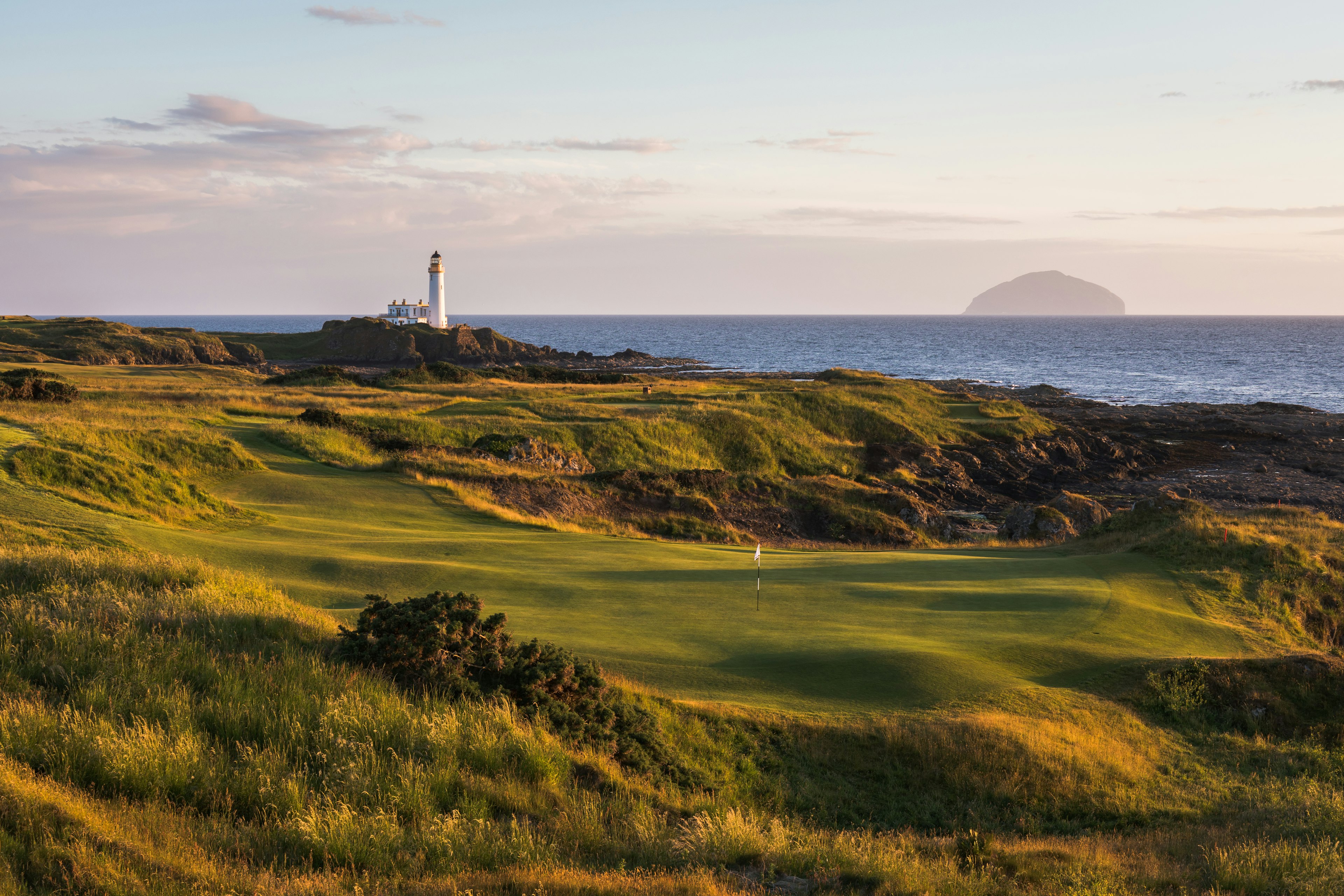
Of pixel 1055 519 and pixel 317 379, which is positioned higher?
pixel 317 379

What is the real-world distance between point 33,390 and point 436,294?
301ft

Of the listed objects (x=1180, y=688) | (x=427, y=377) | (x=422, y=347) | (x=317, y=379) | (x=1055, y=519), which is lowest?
(x=1180, y=688)

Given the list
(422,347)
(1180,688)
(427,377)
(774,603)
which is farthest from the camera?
(422,347)

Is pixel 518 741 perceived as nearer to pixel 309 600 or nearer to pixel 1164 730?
pixel 309 600

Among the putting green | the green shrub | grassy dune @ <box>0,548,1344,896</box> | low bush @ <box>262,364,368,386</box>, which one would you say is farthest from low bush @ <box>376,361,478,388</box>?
the green shrub

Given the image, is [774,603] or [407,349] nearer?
[774,603]

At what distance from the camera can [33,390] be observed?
3453 cm

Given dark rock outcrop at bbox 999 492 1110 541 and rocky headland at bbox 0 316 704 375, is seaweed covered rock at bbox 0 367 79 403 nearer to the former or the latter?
dark rock outcrop at bbox 999 492 1110 541

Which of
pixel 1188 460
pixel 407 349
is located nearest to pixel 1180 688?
pixel 1188 460

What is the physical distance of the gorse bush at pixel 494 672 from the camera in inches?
420

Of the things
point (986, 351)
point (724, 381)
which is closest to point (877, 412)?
point (724, 381)

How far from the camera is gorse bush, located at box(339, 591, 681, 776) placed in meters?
10.7

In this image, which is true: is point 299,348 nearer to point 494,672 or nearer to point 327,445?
point 327,445

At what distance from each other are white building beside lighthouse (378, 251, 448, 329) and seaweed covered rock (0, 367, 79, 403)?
77368 mm
